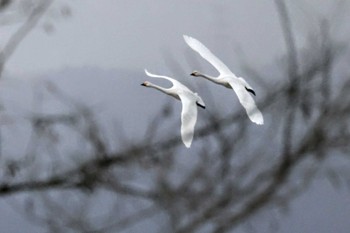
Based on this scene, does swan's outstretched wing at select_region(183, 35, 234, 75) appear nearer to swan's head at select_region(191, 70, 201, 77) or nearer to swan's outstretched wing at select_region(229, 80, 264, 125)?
swan's outstretched wing at select_region(229, 80, 264, 125)

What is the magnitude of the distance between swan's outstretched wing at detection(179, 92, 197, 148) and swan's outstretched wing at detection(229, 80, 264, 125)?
0.16m

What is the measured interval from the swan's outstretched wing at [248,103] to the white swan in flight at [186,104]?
0.14m

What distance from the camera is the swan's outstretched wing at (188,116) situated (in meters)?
3.31

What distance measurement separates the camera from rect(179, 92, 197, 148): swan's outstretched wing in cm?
331

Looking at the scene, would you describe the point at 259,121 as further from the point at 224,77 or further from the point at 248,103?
the point at 224,77

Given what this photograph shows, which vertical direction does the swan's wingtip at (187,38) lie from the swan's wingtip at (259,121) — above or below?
below

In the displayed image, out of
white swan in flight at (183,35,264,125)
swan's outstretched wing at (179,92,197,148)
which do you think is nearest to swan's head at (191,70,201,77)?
white swan in flight at (183,35,264,125)

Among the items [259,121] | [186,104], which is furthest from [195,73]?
[259,121]

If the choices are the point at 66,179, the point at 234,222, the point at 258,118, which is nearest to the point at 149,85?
the point at 66,179

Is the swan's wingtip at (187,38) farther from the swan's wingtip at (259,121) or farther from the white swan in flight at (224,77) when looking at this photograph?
the swan's wingtip at (259,121)

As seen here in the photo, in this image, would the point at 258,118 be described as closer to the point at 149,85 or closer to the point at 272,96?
the point at 272,96

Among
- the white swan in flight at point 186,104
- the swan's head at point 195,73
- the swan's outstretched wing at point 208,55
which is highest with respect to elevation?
the swan's head at point 195,73

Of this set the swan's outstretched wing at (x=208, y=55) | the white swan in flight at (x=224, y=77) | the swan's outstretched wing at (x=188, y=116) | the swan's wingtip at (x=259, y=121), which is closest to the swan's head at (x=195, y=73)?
the white swan in flight at (x=224, y=77)

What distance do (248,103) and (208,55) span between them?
620mm
